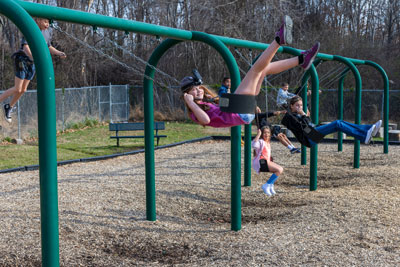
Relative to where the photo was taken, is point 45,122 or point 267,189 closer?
point 45,122

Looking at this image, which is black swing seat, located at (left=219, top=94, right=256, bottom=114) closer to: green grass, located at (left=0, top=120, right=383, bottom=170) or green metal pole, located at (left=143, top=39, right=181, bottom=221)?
green metal pole, located at (left=143, top=39, right=181, bottom=221)

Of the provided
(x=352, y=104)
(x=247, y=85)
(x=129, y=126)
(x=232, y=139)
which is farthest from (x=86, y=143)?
(x=352, y=104)

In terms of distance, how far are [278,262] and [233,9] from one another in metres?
16.7

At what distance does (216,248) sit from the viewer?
442 cm

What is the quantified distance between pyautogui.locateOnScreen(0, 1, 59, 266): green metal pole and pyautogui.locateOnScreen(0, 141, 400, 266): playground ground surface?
1.05 metres

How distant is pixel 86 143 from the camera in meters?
12.7

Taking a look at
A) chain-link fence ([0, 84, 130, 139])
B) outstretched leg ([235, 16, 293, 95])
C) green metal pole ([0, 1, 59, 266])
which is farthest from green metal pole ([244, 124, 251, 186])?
chain-link fence ([0, 84, 130, 139])

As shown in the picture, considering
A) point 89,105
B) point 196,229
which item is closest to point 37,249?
point 196,229

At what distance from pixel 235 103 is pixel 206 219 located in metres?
2.27

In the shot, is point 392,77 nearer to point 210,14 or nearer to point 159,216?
point 210,14

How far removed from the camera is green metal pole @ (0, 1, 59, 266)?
296 centimetres

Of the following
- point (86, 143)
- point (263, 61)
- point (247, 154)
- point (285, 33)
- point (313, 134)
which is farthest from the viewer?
point (86, 143)

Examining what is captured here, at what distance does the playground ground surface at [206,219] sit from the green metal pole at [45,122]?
1.05 meters

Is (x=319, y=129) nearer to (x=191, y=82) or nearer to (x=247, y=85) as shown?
(x=247, y=85)
